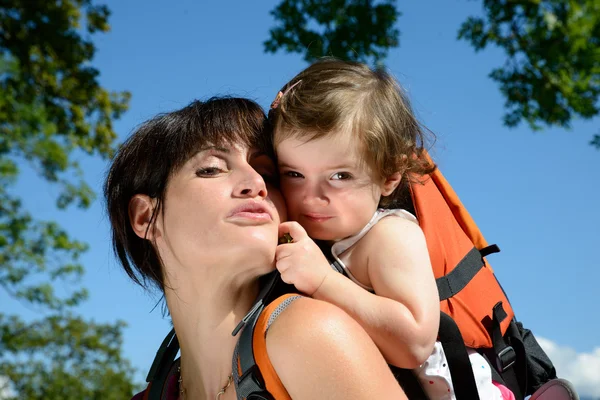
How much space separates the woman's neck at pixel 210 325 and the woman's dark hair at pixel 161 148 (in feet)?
0.71

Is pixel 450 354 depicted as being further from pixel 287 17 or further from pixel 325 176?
pixel 287 17

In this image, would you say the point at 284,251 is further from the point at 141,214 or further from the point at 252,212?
the point at 141,214

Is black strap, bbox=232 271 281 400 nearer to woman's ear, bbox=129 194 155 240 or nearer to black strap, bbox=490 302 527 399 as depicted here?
woman's ear, bbox=129 194 155 240

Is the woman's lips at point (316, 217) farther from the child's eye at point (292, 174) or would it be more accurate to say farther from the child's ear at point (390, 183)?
the child's ear at point (390, 183)

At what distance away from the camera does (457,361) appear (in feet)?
6.33

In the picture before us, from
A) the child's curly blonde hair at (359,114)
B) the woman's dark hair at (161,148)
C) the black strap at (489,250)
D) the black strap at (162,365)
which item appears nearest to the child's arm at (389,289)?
the child's curly blonde hair at (359,114)

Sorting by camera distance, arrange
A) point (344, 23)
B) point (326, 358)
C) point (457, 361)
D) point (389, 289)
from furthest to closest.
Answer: point (344, 23) → point (457, 361) → point (389, 289) → point (326, 358)

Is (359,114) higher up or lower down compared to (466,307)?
higher up

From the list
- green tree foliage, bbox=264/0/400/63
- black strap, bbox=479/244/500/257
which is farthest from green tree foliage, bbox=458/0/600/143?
black strap, bbox=479/244/500/257

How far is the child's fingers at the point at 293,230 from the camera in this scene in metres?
1.90

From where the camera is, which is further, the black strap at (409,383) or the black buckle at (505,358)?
the black buckle at (505,358)

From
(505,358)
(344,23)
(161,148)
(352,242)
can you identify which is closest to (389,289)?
(352,242)

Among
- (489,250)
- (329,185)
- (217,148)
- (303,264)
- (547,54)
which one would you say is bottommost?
(303,264)

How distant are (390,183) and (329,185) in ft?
0.85
